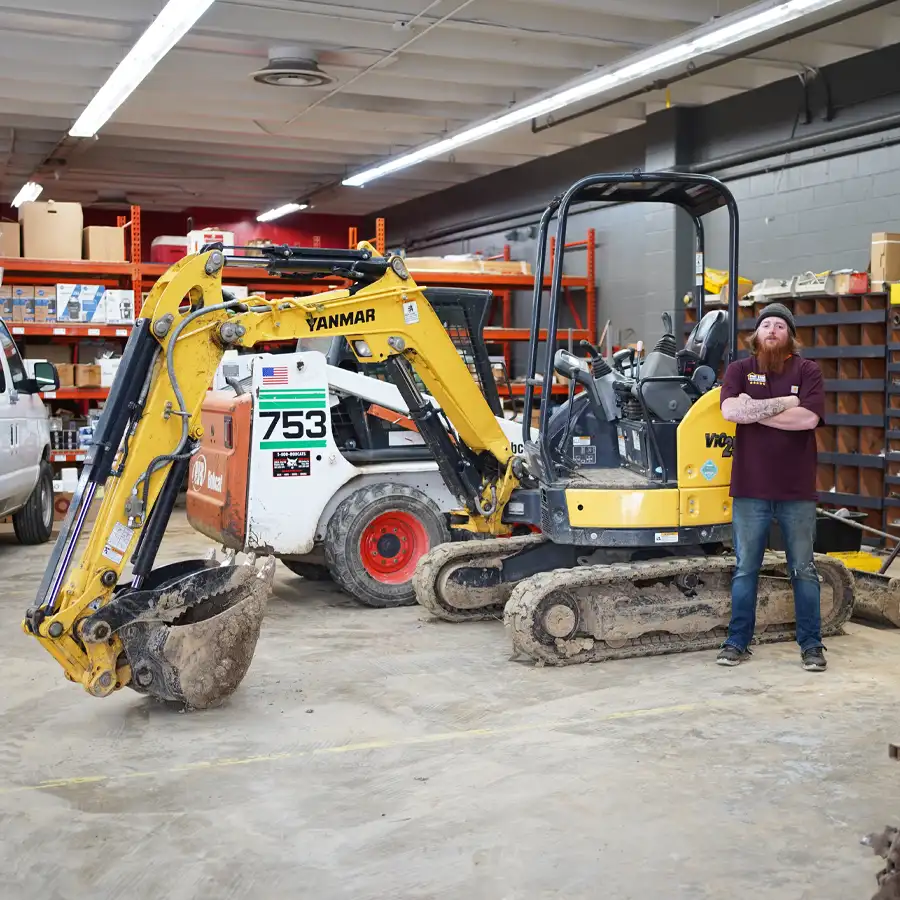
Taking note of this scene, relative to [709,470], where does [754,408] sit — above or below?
above

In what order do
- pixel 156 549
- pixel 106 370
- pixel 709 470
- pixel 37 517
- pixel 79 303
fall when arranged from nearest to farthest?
pixel 156 549
pixel 709 470
pixel 37 517
pixel 79 303
pixel 106 370

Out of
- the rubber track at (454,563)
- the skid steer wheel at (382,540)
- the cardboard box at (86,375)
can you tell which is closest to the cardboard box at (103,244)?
the cardboard box at (86,375)

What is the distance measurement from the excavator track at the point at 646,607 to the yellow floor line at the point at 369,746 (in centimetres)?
93

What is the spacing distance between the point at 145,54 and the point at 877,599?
802 cm

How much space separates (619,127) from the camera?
16.2 meters

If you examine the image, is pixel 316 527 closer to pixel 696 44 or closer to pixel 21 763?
pixel 21 763

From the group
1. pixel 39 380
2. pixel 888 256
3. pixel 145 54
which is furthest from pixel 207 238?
pixel 888 256

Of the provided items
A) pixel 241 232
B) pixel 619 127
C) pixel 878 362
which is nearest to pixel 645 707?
pixel 878 362

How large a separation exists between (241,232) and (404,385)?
1961cm

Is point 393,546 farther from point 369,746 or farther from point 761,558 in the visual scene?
point 369,746

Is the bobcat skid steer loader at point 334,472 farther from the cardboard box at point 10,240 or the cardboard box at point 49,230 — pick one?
the cardboard box at point 10,240

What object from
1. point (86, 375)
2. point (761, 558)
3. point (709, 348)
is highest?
point (709, 348)

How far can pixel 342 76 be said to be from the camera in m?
13.6

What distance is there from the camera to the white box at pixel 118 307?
45.3 ft
